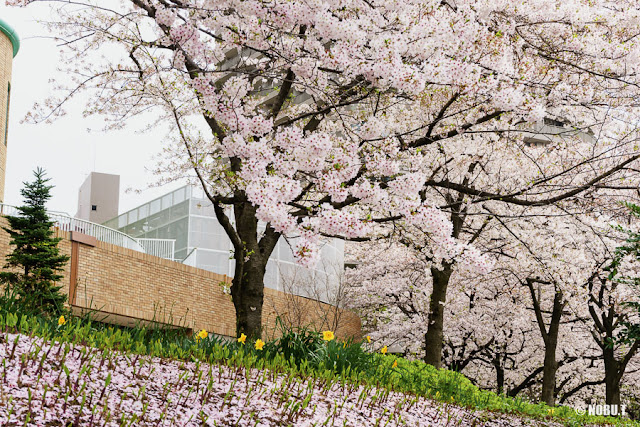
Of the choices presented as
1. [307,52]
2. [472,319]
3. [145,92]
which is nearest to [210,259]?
[472,319]

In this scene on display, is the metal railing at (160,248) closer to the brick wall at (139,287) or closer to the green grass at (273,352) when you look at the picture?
the brick wall at (139,287)

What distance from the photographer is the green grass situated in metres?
5.92

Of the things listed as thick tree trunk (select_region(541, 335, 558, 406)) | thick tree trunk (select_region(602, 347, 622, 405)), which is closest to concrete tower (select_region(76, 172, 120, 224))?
thick tree trunk (select_region(541, 335, 558, 406))

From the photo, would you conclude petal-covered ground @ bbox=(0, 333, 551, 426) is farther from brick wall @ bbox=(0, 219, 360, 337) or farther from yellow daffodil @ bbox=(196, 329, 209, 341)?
brick wall @ bbox=(0, 219, 360, 337)

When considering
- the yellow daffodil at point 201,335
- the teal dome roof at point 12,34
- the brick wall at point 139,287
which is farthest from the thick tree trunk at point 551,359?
the teal dome roof at point 12,34

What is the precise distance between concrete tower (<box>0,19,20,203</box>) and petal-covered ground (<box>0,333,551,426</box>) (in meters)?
22.7

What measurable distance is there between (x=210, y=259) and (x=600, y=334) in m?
14.8

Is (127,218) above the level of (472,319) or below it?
above

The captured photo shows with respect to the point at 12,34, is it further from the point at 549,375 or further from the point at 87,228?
the point at 549,375

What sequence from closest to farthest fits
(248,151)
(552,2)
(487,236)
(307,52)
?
(248,151) < (307,52) < (552,2) < (487,236)

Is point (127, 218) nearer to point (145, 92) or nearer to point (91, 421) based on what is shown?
point (145, 92)

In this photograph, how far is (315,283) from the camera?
26.8 m

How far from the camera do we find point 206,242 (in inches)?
1051

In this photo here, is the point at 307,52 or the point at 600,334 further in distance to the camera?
the point at 600,334
